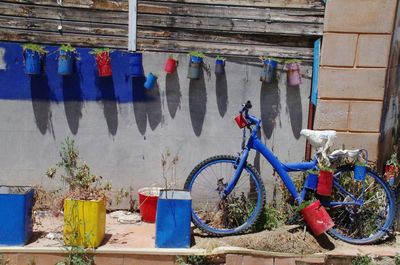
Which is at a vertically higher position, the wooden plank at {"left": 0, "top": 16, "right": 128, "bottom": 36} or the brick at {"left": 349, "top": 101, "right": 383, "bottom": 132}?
the wooden plank at {"left": 0, "top": 16, "right": 128, "bottom": 36}

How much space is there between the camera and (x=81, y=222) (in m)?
5.52

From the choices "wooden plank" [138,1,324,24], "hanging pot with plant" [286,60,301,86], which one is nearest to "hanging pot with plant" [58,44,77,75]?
"wooden plank" [138,1,324,24]

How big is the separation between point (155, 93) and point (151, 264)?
220 cm

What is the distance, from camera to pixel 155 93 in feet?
21.7

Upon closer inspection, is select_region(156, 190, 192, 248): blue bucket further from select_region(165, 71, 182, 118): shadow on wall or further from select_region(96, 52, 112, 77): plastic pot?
select_region(96, 52, 112, 77): plastic pot

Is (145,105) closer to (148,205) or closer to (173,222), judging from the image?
(148,205)

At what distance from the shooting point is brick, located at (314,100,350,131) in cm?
642

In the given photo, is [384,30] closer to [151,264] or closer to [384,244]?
[384,244]

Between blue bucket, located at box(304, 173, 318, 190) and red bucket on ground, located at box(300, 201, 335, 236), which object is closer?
red bucket on ground, located at box(300, 201, 335, 236)

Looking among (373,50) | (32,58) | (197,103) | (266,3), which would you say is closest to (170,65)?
(197,103)

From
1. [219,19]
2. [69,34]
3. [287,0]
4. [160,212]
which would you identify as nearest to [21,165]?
[69,34]

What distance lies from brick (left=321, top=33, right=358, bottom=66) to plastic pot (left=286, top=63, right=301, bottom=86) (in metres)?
0.36

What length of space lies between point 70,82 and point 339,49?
3.39 metres

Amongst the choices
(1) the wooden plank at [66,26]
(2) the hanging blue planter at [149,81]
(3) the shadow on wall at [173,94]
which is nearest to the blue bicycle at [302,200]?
(3) the shadow on wall at [173,94]
